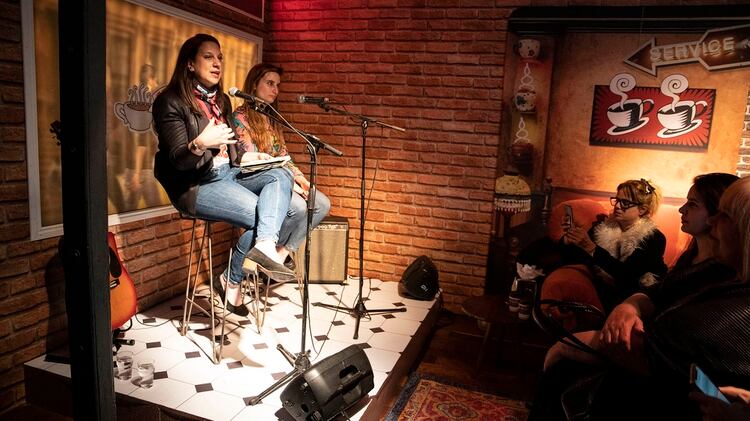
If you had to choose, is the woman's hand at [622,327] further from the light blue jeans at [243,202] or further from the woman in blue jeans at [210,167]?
the light blue jeans at [243,202]

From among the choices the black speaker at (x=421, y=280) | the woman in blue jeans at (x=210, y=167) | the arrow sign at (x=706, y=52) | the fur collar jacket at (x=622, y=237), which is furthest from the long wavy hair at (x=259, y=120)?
the arrow sign at (x=706, y=52)

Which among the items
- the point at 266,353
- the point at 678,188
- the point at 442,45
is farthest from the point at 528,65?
the point at 266,353

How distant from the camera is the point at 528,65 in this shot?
4066 mm

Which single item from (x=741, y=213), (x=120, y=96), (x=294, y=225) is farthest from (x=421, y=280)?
(x=741, y=213)

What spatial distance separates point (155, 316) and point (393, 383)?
5.83 ft

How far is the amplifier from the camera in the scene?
4.41 metres

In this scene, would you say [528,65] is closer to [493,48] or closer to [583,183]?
[493,48]

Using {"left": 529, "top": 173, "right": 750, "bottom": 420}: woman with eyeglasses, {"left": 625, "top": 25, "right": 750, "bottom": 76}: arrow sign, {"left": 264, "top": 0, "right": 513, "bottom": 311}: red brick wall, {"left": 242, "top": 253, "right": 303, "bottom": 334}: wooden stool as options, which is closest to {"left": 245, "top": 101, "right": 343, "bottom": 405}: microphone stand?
{"left": 242, "top": 253, "right": 303, "bottom": 334}: wooden stool

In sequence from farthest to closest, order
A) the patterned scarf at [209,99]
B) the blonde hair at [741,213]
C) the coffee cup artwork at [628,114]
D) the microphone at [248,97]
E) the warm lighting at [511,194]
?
1. the warm lighting at [511,194]
2. the coffee cup artwork at [628,114]
3. the patterned scarf at [209,99]
4. the microphone at [248,97]
5. the blonde hair at [741,213]

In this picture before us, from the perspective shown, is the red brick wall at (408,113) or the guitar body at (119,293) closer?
the guitar body at (119,293)

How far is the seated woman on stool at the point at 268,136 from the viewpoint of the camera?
3.10 metres

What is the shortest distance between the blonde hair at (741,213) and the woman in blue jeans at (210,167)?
73.8 inches

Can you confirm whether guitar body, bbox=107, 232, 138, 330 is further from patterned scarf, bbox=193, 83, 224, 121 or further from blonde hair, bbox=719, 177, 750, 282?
blonde hair, bbox=719, 177, 750, 282

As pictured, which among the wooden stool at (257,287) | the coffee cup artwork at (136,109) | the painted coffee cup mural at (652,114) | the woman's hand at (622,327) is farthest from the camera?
the painted coffee cup mural at (652,114)
